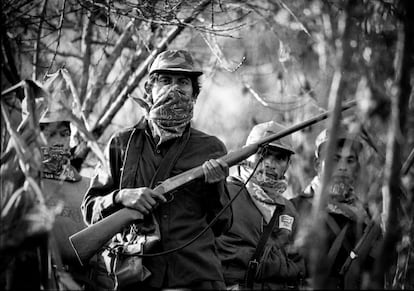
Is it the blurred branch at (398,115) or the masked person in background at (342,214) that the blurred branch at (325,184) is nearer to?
the blurred branch at (398,115)

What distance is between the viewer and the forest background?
4.39 meters

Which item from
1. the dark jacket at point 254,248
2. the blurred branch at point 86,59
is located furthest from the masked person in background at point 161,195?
the blurred branch at point 86,59

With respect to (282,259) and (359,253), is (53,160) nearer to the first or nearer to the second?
(282,259)

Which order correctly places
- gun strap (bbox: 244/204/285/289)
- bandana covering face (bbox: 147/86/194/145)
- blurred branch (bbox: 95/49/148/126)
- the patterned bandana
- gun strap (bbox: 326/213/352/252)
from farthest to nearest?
blurred branch (bbox: 95/49/148/126), the patterned bandana, gun strap (bbox: 326/213/352/252), gun strap (bbox: 244/204/285/289), bandana covering face (bbox: 147/86/194/145)

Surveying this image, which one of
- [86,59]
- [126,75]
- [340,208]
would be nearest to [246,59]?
[126,75]

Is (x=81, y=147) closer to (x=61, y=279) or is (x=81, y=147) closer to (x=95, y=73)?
(x=95, y=73)

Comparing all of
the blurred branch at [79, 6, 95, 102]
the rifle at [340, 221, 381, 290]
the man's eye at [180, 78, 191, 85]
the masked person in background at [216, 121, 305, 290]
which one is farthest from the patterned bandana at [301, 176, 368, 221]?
the blurred branch at [79, 6, 95, 102]

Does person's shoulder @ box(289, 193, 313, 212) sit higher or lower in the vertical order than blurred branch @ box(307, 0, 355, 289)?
lower

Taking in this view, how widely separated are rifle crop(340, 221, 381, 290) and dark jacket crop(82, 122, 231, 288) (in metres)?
1.51

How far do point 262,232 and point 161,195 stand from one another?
1.81m

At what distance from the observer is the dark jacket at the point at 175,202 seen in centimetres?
614

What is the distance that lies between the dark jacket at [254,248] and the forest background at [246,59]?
2.85ft

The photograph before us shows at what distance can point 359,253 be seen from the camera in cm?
750

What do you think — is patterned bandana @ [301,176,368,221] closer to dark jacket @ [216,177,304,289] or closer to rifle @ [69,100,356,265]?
dark jacket @ [216,177,304,289]
